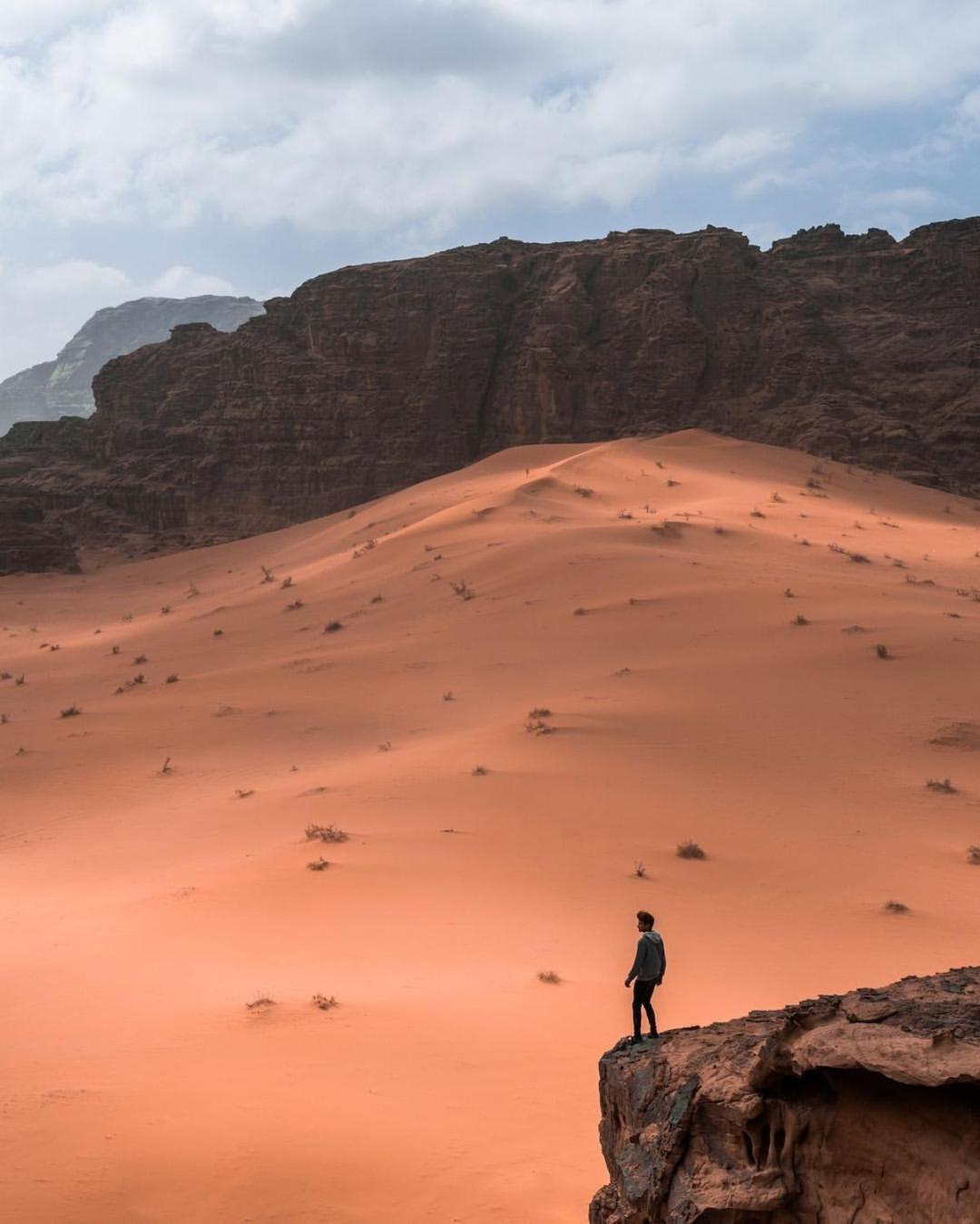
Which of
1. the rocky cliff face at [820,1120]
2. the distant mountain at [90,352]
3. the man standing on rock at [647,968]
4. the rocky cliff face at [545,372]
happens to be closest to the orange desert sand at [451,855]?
the man standing on rock at [647,968]

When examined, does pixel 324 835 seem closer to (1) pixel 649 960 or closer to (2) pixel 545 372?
(1) pixel 649 960

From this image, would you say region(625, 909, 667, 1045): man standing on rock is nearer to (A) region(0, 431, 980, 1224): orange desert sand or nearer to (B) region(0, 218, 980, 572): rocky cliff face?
(A) region(0, 431, 980, 1224): orange desert sand

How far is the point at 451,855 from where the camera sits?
9.80 metres

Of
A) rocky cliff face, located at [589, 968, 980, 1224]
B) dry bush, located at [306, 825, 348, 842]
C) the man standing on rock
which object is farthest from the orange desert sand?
rocky cliff face, located at [589, 968, 980, 1224]

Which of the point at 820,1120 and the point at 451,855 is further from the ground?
the point at 820,1120

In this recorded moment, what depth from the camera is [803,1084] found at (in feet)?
11.2

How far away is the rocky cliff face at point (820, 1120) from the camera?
3.01 m

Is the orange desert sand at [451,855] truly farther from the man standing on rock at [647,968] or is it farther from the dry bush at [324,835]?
the man standing on rock at [647,968]

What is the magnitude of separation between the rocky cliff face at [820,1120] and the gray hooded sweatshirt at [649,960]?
1100mm

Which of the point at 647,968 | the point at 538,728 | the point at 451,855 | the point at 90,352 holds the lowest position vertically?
the point at 451,855

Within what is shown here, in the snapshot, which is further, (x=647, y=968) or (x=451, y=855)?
(x=451, y=855)

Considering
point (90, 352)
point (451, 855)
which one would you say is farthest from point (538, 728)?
point (90, 352)

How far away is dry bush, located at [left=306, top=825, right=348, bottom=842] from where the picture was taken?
400 inches

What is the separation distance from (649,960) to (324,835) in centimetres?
548
